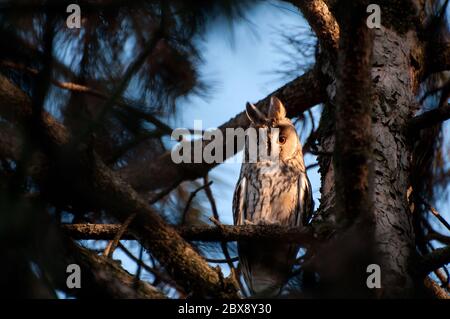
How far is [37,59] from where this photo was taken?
1797mm

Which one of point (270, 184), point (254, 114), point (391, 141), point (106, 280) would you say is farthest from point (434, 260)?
point (254, 114)

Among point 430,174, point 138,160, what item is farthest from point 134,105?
point 430,174

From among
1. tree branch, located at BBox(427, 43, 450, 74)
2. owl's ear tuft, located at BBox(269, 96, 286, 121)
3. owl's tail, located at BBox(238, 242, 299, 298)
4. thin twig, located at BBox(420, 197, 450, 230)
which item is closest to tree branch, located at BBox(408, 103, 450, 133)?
thin twig, located at BBox(420, 197, 450, 230)

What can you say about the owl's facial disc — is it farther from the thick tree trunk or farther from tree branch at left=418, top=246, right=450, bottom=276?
tree branch at left=418, top=246, right=450, bottom=276

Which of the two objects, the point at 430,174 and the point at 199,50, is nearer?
the point at 199,50

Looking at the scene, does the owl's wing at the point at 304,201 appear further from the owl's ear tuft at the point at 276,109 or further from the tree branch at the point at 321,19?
the tree branch at the point at 321,19

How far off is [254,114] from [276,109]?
0.15m

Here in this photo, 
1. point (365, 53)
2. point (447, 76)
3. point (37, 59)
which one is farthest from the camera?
point (447, 76)

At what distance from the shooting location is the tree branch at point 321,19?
2.77 m

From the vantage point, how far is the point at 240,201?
357 centimetres

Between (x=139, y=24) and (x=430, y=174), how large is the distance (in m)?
1.79

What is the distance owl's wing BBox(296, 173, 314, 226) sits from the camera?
343cm

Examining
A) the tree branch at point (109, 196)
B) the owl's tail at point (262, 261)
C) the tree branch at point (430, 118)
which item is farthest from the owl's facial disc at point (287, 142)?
the tree branch at point (109, 196)
